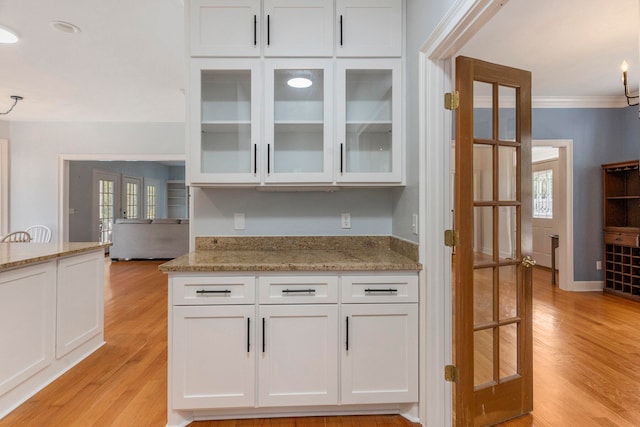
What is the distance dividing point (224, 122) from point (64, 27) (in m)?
1.72

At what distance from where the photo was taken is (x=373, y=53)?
2053 millimetres

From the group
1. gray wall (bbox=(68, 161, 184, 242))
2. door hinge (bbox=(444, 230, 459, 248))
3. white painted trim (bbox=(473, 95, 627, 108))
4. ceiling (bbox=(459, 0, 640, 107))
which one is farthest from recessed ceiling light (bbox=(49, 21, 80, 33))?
gray wall (bbox=(68, 161, 184, 242))

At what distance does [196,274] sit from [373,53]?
1626 millimetres

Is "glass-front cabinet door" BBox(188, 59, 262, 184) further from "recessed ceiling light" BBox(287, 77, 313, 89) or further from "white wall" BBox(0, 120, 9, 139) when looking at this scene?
"white wall" BBox(0, 120, 9, 139)

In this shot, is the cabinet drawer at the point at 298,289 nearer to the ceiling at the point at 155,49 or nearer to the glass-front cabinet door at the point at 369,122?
the glass-front cabinet door at the point at 369,122

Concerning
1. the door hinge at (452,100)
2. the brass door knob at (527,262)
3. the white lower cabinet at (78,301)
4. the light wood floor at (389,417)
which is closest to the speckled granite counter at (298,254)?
the brass door knob at (527,262)

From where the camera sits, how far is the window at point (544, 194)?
6082 mm

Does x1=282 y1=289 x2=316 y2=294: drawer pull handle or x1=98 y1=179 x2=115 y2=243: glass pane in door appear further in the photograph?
x1=98 y1=179 x2=115 y2=243: glass pane in door

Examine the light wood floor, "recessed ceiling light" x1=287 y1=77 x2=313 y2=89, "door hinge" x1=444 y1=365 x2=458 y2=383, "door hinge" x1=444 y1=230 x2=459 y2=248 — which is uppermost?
"recessed ceiling light" x1=287 y1=77 x2=313 y2=89

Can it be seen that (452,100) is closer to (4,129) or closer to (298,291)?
(298,291)

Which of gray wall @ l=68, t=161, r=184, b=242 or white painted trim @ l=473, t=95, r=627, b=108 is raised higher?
white painted trim @ l=473, t=95, r=627, b=108

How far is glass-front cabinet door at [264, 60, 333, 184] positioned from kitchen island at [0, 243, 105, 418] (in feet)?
5.08

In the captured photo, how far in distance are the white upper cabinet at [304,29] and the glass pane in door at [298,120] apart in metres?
0.12

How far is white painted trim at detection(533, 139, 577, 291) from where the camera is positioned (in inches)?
175
